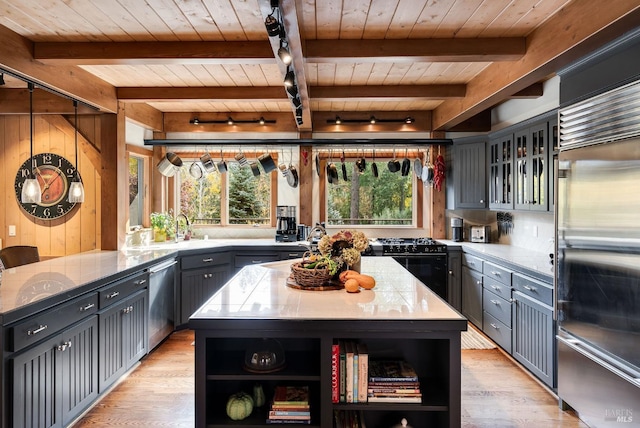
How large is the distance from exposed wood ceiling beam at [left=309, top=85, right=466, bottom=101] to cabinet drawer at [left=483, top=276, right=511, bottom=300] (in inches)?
72.9

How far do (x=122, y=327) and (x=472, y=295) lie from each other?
135 inches

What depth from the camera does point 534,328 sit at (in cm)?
312

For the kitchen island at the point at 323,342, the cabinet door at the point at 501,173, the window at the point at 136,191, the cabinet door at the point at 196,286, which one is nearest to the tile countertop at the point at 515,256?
the cabinet door at the point at 501,173

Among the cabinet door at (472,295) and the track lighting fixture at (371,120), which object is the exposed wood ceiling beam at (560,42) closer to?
the track lighting fixture at (371,120)

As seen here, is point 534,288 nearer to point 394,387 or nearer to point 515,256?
point 515,256

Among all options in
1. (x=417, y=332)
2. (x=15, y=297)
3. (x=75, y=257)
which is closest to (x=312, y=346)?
(x=417, y=332)

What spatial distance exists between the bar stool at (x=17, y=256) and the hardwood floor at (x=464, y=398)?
1358 mm

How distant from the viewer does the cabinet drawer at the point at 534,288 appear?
2.89 m

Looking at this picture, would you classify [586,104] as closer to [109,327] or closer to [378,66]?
[378,66]

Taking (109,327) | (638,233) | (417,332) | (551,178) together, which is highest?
(551,178)

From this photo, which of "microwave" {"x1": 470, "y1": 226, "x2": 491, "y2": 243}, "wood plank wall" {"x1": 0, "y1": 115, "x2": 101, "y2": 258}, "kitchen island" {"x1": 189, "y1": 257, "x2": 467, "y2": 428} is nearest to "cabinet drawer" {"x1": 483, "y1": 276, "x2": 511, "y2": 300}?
"microwave" {"x1": 470, "y1": 226, "x2": 491, "y2": 243}

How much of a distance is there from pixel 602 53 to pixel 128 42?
10.1 ft

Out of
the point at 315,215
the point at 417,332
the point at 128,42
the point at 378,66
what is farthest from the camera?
the point at 315,215

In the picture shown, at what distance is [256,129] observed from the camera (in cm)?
525
